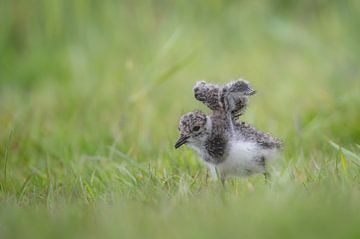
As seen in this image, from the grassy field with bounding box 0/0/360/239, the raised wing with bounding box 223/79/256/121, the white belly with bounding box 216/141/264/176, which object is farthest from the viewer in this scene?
the raised wing with bounding box 223/79/256/121

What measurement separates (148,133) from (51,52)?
1734mm

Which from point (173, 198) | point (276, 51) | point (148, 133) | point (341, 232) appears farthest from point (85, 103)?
point (341, 232)

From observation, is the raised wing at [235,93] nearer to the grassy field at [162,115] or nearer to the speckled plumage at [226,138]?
the speckled plumage at [226,138]

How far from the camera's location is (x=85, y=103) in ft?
19.3

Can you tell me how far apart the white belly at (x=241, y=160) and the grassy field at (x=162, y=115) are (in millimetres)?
67

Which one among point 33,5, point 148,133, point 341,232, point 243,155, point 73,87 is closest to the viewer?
point 341,232

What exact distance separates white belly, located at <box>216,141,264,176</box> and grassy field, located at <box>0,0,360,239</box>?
7cm

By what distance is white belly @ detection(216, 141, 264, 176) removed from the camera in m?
3.67

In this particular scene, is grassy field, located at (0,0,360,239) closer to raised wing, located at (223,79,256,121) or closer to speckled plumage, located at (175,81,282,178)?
speckled plumage, located at (175,81,282,178)

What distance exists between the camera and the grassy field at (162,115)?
2971 mm

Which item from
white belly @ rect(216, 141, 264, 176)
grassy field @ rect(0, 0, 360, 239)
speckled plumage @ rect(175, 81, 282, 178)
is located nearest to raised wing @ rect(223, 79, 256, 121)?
speckled plumage @ rect(175, 81, 282, 178)

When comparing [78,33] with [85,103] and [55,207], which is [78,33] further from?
[55,207]

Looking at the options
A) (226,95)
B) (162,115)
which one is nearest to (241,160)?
(226,95)

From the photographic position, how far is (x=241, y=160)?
367 centimetres
